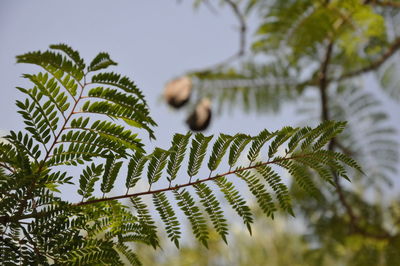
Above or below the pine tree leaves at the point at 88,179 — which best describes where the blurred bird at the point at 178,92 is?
above

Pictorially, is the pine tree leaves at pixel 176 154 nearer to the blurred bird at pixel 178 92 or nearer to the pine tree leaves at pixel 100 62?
the pine tree leaves at pixel 100 62

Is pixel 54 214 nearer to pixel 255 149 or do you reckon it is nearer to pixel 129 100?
pixel 129 100

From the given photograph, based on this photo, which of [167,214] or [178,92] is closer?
[167,214]

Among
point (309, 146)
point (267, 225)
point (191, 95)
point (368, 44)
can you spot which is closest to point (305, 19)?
point (368, 44)

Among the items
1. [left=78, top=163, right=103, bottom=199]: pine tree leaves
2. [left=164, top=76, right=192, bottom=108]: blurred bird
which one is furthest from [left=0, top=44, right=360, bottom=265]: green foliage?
[left=164, top=76, right=192, bottom=108]: blurred bird

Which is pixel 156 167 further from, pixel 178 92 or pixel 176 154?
pixel 178 92

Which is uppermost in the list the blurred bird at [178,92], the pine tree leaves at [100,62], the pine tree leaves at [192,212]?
the blurred bird at [178,92]

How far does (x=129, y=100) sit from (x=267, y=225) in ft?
18.8

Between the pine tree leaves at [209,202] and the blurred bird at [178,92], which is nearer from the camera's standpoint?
the pine tree leaves at [209,202]

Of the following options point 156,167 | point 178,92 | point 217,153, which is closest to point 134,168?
point 156,167

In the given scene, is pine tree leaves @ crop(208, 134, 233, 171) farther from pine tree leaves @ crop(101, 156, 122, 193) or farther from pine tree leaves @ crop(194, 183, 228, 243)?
pine tree leaves @ crop(101, 156, 122, 193)

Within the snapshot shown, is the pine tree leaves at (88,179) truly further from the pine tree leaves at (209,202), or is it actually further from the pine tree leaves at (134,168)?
the pine tree leaves at (209,202)

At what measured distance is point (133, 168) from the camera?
85 centimetres

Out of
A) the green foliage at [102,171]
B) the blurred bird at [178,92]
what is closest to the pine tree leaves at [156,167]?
the green foliage at [102,171]
